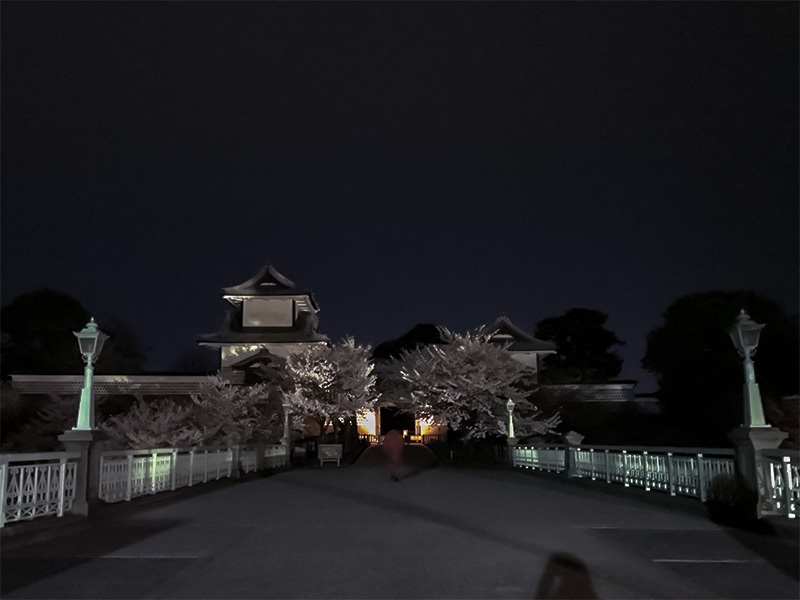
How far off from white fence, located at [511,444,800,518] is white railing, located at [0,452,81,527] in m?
9.52

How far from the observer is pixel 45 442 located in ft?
127

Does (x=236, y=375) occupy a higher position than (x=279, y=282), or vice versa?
(x=279, y=282)

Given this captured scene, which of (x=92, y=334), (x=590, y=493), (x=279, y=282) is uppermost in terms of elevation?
(x=279, y=282)

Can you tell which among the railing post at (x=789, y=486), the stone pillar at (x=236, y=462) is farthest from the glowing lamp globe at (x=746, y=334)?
the stone pillar at (x=236, y=462)

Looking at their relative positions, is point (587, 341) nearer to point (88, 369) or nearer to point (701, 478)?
point (701, 478)

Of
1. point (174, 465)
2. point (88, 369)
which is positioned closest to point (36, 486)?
point (88, 369)

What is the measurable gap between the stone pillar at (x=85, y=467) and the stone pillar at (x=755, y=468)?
9433 mm

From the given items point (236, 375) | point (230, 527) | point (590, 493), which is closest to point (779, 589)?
point (230, 527)

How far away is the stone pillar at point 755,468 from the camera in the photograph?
943 cm

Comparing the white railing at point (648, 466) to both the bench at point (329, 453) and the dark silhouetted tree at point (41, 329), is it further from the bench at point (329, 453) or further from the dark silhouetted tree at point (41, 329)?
the dark silhouetted tree at point (41, 329)

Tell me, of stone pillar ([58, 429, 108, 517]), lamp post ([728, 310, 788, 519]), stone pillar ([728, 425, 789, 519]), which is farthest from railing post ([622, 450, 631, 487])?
stone pillar ([58, 429, 108, 517])

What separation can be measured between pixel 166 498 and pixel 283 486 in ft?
14.3

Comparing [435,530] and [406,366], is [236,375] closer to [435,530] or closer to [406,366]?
[406,366]

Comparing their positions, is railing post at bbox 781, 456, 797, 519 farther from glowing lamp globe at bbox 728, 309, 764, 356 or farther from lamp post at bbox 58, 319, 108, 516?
lamp post at bbox 58, 319, 108, 516
